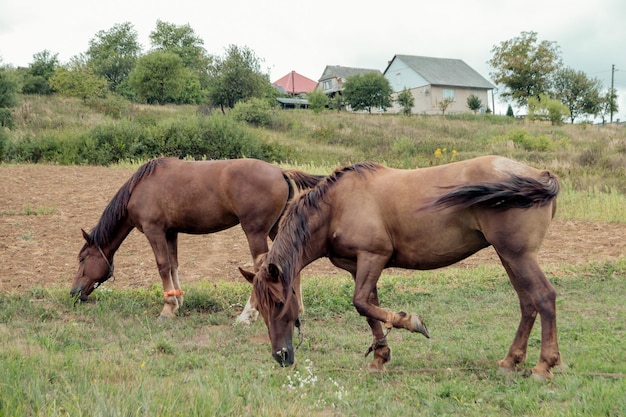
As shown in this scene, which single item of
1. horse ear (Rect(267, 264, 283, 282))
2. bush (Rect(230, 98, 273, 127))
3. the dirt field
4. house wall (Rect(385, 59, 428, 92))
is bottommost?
the dirt field

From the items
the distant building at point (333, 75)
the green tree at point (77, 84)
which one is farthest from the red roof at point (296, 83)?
the green tree at point (77, 84)

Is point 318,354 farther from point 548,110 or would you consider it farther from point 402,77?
point 402,77

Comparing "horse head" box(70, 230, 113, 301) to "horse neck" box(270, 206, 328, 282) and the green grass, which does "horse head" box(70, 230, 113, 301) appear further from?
"horse neck" box(270, 206, 328, 282)

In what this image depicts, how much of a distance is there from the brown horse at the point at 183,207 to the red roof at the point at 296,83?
93148 millimetres

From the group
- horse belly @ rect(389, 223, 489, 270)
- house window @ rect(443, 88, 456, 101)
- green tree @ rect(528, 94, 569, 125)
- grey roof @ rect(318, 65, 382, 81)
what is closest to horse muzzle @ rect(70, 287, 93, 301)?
horse belly @ rect(389, 223, 489, 270)

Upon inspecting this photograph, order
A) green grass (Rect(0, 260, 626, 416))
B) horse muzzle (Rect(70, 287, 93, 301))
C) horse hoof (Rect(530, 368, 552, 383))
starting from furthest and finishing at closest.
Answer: horse muzzle (Rect(70, 287, 93, 301)) < horse hoof (Rect(530, 368, 552, 383)) < green grass (Rect(0, 260, 626, 416))

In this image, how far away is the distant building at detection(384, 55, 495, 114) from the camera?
236ft

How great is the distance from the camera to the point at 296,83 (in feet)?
334

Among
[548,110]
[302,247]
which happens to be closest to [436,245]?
[302,247]

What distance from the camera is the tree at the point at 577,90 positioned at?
67500mm

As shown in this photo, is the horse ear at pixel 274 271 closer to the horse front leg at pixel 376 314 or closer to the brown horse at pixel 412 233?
the brown horse at pixel 412 233

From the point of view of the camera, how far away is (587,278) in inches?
383

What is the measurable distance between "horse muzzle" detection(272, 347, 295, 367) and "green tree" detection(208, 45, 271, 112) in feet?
132

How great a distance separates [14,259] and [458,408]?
29.1 feet
